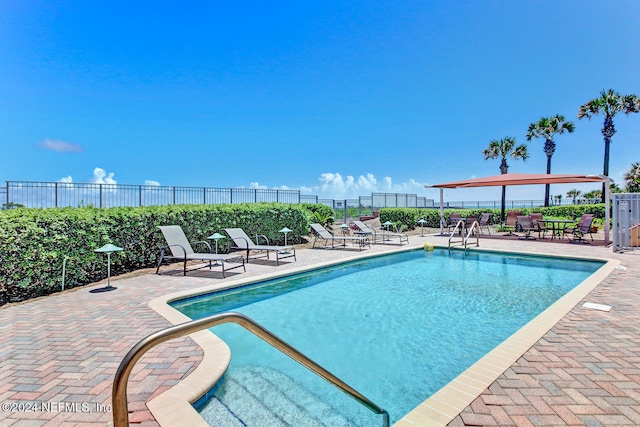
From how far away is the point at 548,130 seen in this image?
2728 cm

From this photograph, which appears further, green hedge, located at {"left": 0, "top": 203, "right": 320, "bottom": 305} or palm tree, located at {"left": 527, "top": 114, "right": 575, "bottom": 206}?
palm tree, located at {"left": 527, "top": 114, "right": 575, "bottom": 206}

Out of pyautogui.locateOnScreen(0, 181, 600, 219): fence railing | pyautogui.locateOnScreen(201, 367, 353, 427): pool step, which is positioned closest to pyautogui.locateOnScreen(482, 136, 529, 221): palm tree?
pyautogui.locateOnScreen(0, 181, 600, 219): fence railing

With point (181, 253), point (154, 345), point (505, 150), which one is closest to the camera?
point (154, 345)

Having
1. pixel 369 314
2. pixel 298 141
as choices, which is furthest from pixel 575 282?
pixel 298 141

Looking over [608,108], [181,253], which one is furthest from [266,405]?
[608,108]

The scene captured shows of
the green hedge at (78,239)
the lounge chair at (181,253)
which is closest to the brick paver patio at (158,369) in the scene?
the green hedge at (78,239)

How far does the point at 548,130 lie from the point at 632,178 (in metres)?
10.3

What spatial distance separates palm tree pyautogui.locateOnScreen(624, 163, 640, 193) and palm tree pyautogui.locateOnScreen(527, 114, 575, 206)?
703 cm

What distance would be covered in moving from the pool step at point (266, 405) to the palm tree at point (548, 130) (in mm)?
30832

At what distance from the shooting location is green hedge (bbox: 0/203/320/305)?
5.48m

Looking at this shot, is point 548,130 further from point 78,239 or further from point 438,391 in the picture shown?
point 78,239

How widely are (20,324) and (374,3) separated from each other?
43.8ft

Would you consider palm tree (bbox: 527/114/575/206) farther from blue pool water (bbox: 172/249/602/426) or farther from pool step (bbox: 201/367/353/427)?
pool step (bbox: 201/367/353/427)

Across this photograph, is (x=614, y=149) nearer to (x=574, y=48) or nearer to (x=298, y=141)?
(x=574, y=48)
